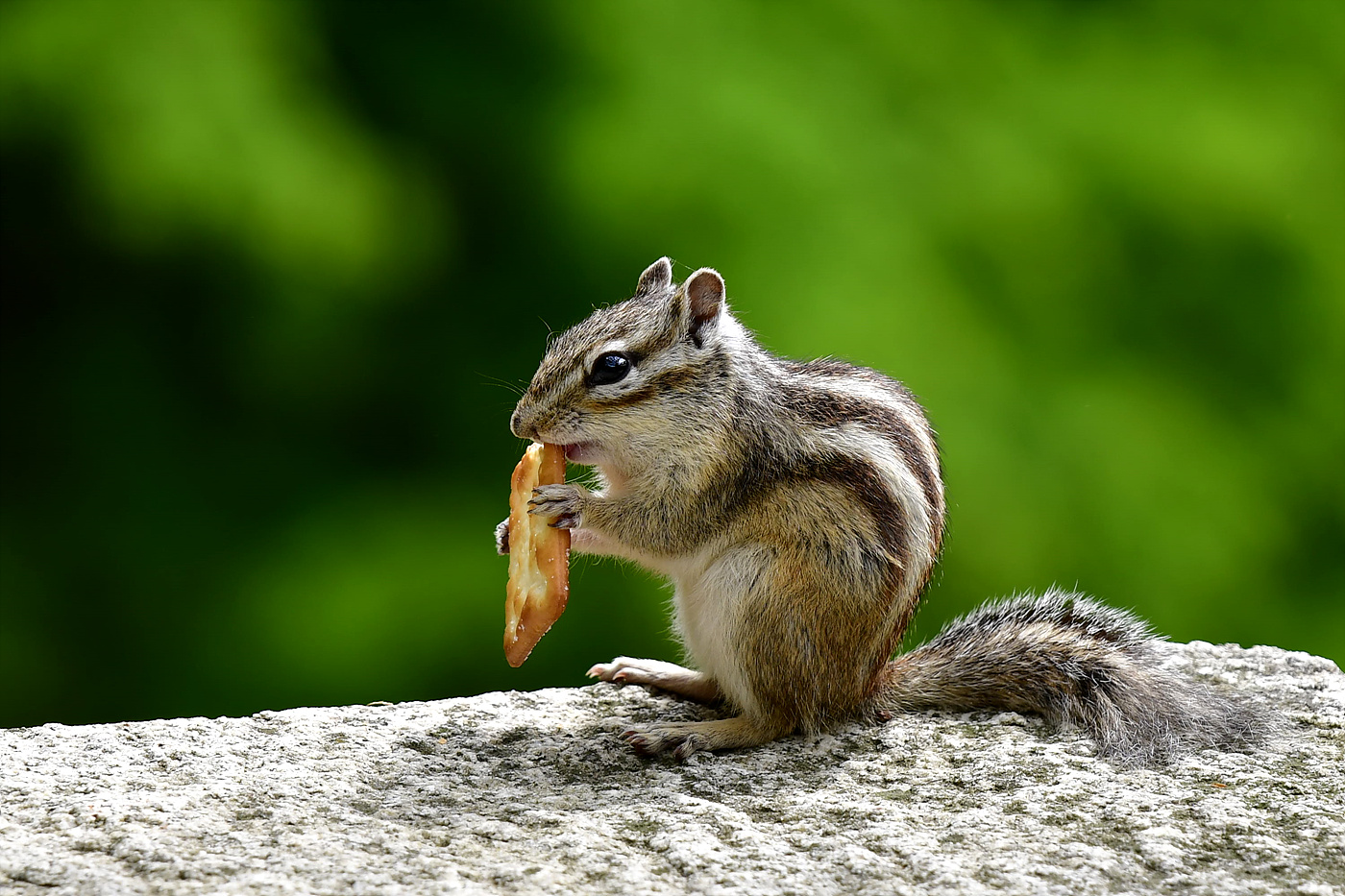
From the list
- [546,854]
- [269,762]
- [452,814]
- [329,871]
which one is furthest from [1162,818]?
[269,762]

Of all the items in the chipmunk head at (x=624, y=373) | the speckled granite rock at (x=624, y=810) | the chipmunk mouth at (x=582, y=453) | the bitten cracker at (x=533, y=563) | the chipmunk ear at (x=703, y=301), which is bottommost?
the speckled granite rock at (x=624, y=810)

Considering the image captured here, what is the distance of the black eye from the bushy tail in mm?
876

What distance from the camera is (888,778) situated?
270 cm

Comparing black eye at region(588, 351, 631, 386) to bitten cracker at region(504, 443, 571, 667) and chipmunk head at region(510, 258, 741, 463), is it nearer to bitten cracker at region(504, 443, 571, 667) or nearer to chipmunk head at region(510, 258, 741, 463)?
chipmunk head at region(510, 258, 741, 463)

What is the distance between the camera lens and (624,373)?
2.96m

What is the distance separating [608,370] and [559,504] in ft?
0.97

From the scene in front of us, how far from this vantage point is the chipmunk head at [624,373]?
293cm

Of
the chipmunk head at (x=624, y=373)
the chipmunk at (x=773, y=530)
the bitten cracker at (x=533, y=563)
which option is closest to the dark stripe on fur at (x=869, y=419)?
the chipmunk at (x=773, y=530)

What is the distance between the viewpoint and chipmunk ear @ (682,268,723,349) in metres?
3.03

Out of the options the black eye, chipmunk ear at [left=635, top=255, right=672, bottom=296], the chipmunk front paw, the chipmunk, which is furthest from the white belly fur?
chipmunk ear at [left=635, top=255, right=672, bottom=296]

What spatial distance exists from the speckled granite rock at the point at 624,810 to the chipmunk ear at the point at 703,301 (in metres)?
0.88

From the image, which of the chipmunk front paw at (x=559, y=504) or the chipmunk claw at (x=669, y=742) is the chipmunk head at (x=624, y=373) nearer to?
the chipmunk front paw at (x=559, y=504)

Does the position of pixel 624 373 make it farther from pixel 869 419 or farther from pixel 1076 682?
pixel 1076 682

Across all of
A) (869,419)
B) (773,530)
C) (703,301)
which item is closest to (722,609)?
(773,530)
